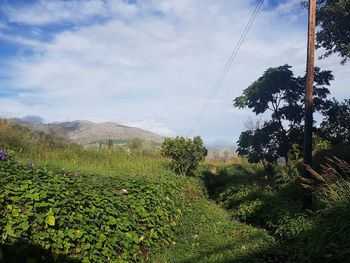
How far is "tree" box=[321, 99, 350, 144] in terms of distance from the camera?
16422mm

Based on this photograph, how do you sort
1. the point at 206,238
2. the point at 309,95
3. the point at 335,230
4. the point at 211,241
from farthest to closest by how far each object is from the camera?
the point at 309,95, the point at 206,238, the point at 211,241, the point at 335,230

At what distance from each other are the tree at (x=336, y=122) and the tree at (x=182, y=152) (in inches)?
246

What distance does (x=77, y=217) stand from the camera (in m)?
5.63

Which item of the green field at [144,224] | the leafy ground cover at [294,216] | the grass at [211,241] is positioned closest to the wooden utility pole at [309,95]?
the leafy ground cover at [294,216]

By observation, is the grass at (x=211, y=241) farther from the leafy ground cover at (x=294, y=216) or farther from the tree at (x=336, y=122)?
the tree at (x=336, y=122)

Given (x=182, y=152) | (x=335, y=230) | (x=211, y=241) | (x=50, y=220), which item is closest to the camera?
(x=50, y=220)

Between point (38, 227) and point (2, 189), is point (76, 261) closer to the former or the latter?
point (38, 227)

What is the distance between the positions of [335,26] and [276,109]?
486cm

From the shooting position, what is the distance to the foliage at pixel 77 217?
4902 mm

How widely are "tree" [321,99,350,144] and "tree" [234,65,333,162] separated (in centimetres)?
52

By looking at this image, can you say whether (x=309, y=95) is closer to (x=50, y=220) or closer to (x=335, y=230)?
(x=335, y=230)

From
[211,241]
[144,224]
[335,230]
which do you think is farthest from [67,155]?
[335,230]

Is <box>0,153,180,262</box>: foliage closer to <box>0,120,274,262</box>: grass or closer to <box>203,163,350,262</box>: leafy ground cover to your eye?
<box>0,120,274,262</box>: grass

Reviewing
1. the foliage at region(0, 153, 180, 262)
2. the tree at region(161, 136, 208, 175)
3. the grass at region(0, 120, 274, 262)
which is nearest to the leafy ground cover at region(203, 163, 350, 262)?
the grass at region(0, 120, 274, 262)
